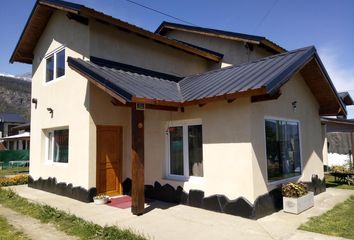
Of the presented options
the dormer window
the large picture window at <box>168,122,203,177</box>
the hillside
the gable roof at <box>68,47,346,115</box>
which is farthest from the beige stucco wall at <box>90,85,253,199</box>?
the hillside

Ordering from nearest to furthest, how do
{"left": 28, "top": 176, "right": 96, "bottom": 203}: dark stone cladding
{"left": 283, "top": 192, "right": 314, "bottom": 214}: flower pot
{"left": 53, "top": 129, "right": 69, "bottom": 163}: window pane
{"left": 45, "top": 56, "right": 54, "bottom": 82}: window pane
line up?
{"left": 283, "top": 192, "right": 314, "bottom": 214}: flower pot, {"left": 28, "top": 176, "right": 96, "bottom": 203}: dark stone cladding, {"left": 53, "top": 129, "right": 69, "bottom": 163}: window pane, {"left": 45, "top": 56, "right": 54, "bottom": 82}: window pane

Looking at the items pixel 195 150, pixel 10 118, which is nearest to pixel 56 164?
pixel 195 150

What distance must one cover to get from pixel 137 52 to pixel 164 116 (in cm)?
312

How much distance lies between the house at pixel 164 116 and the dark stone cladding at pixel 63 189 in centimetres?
4

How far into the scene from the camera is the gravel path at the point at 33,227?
6.49 meters

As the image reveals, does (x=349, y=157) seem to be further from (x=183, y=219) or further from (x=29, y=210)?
(x=29, y=210)

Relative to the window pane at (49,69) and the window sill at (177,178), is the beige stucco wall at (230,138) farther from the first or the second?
the window pane at (49,69)

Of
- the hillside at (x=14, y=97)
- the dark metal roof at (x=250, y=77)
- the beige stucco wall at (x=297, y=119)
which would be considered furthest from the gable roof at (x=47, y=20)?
the hillside at (x=14, y=97)

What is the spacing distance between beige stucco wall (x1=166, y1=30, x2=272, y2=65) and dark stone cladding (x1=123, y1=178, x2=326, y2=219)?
6655 mm

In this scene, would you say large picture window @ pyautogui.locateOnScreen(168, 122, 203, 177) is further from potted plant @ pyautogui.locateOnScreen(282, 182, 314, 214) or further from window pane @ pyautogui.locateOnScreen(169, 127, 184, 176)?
potted plant @ pyautogui.locateOnScreen(282, 182, 314, 214)

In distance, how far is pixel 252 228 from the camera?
6.75m

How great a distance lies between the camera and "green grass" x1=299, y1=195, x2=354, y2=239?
639 centimetres

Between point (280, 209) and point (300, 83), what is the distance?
4488 mm

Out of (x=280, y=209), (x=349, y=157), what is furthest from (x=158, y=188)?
(x=349, y=157)
